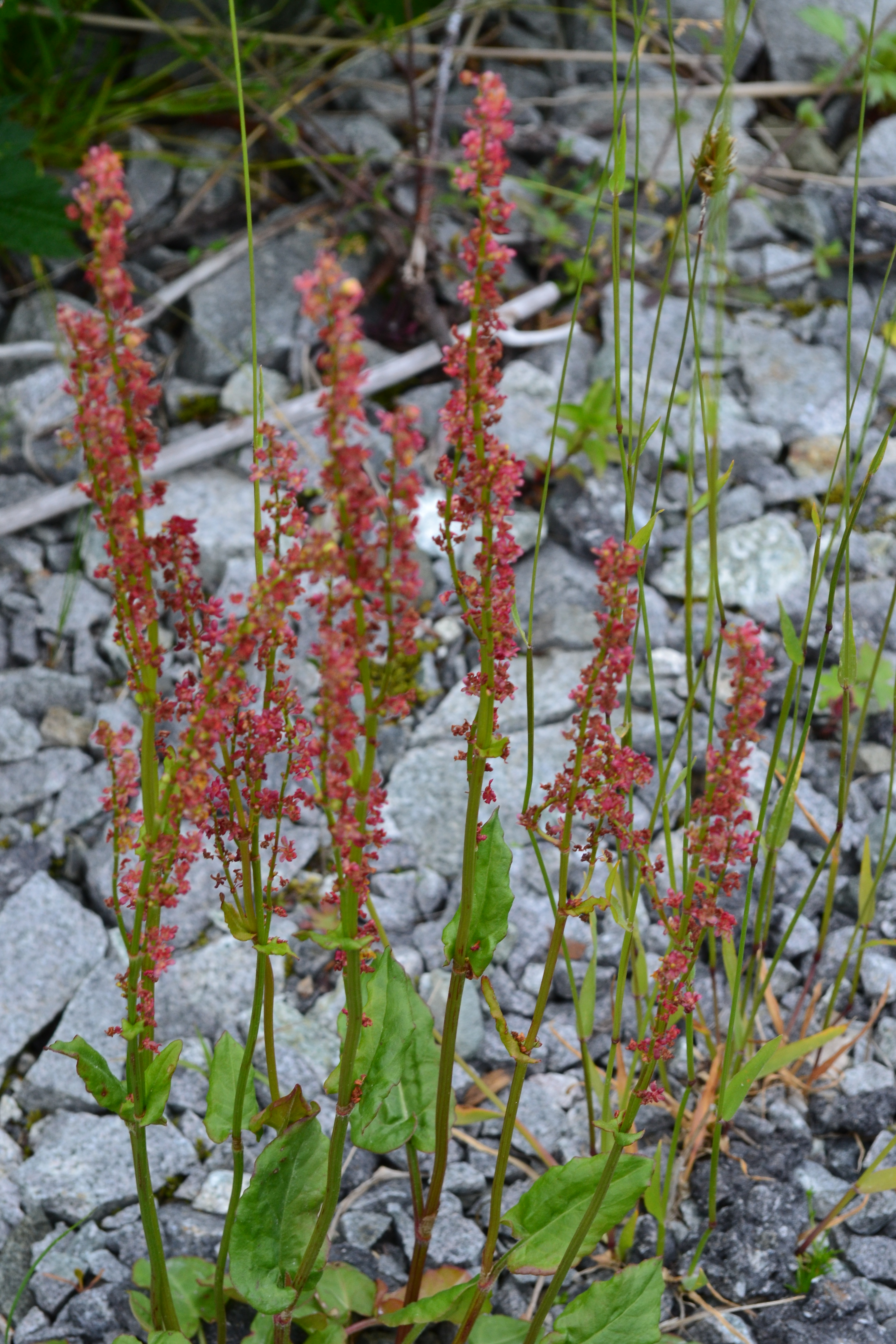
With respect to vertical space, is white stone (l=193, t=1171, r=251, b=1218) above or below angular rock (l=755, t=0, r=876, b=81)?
below

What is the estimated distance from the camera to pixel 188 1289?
1.62 meters

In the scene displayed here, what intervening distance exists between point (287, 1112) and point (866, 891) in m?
1.15

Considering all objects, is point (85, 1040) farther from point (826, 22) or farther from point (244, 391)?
point (826, 22)

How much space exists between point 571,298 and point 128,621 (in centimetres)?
256

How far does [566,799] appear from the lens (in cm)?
120

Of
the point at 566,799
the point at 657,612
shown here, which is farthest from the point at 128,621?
the point at 657,612

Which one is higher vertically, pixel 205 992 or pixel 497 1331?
pixel 205 992

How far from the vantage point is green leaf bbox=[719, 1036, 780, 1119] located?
1438 millimetres

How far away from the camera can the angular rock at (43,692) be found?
2629 millimetres

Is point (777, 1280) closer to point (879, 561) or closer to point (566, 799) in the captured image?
point (566, 799)

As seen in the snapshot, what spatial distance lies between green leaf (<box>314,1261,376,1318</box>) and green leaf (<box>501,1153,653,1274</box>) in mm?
321

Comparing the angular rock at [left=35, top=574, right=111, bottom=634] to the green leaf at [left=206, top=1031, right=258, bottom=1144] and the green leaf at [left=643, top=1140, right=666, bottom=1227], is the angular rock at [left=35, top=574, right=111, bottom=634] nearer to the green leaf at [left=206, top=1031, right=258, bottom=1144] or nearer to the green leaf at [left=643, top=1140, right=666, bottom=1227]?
the green leaf at [left=206, top=1031, right=258, bottom=1144]

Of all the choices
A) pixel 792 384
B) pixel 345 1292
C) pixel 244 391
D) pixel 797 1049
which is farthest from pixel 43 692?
pixel 792 384

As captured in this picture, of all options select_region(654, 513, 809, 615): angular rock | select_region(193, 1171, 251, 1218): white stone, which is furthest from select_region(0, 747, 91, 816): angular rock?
select_region(654, 513, 809, 615): angular rock
